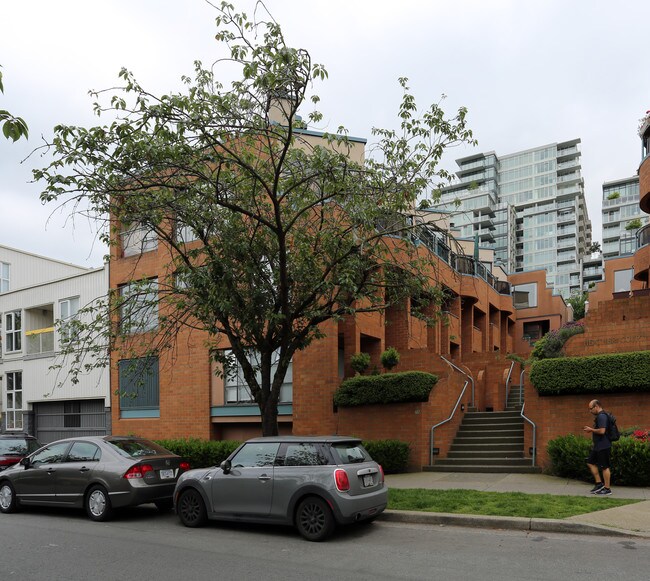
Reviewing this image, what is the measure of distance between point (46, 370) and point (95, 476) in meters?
17.6

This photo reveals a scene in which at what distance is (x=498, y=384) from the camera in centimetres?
2020

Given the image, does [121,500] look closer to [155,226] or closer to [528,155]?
[155,226]

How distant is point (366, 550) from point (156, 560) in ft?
8.45

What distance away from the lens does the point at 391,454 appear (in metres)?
14.6

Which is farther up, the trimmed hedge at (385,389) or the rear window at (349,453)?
the trimmed hedge at (385,389)

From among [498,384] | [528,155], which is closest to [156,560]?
[498,384]

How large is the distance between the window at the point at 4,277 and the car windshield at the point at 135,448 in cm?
2509

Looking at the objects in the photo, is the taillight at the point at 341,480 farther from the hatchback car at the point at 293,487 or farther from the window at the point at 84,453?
the window at the point at 84,453

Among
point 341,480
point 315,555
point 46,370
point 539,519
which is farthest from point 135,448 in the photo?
point 46,370

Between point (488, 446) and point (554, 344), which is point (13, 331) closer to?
point (488, 446)

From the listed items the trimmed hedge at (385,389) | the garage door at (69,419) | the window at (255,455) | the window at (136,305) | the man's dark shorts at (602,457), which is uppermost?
the window at (136,305)

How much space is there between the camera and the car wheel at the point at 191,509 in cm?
970

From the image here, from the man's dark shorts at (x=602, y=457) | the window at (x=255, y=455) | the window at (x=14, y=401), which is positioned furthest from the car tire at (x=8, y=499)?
the window at (x=14, y=401)

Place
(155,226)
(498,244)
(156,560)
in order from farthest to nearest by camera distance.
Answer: (498,244), (155,226), (156,560)
